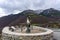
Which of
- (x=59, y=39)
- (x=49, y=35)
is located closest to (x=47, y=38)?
(x=49, y=35)

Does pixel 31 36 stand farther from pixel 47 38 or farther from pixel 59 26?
pixel 59 26

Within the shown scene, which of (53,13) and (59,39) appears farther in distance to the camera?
(53,13)

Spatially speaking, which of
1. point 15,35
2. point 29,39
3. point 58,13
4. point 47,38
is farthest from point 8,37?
point 58,13

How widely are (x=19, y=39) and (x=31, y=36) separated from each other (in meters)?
0.63

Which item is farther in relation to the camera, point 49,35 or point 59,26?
point 59,26

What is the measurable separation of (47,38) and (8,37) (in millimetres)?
2051

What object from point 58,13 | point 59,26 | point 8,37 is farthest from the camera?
point 58,13

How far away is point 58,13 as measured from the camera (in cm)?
3694

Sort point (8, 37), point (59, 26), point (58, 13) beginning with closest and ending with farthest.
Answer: point (8, 37) < point (59, 26) < point (58, 13)

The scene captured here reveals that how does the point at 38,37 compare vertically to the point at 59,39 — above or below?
above

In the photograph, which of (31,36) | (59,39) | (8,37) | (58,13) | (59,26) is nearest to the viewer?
(31,36)

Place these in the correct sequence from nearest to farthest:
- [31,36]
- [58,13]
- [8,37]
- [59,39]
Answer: [31,36]
[8,37]
[59,39]
[58,13]

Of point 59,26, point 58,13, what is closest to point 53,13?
point 58,13

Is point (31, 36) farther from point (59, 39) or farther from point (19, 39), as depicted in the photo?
point (59, 39)
